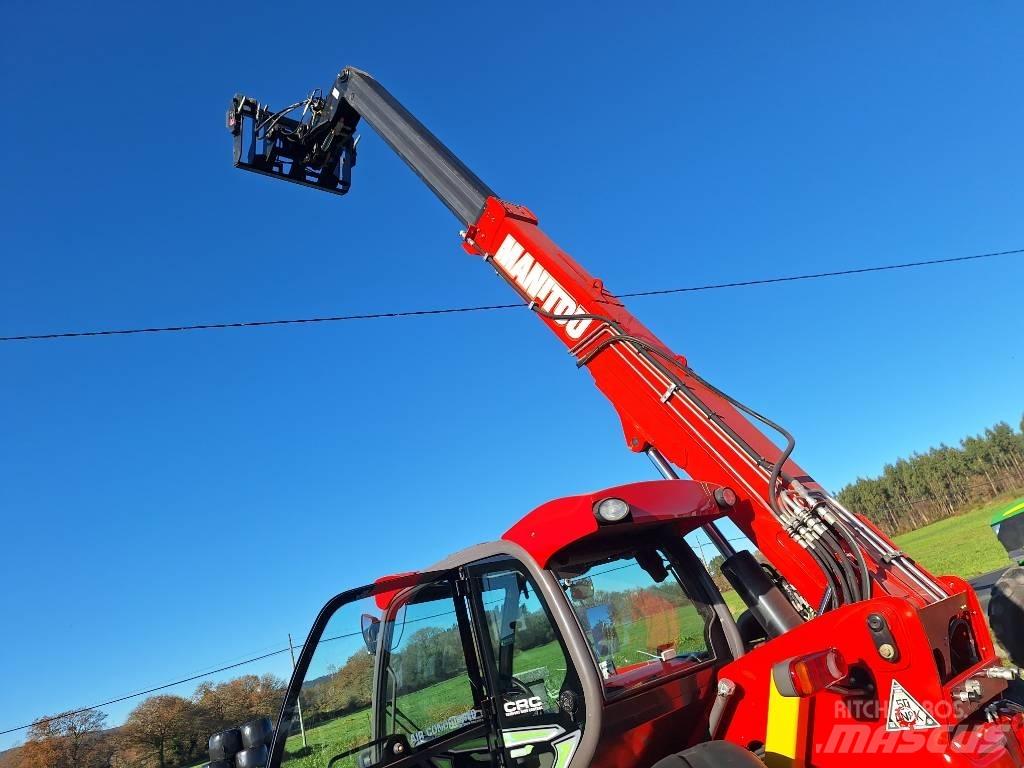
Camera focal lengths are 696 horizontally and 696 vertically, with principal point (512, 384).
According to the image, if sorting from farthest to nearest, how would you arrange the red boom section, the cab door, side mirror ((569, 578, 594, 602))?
1. the red boom section
2. side mirror ((569, 578, 594, 602))
3. the cab door

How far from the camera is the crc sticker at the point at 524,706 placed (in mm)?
2906

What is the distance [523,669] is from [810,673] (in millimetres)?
1145

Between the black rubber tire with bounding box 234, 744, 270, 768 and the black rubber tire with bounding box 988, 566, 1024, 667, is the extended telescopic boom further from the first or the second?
the black rubber tire with bounding box 234, 744, 270, 768

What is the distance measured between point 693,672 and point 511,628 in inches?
35.0

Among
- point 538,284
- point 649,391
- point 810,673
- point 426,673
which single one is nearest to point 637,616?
point 810,673

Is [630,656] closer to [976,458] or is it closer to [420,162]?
[420,162]

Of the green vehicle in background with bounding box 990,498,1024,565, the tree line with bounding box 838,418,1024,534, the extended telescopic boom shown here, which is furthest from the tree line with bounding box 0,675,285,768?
the tree line with bounding box 838,418,1024,534

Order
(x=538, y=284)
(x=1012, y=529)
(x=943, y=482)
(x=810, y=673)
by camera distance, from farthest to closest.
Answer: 1. (x=943, y=482)
2. (x=1012, y=529)
3. (x=538, y=284)
4. (x=810, y=673)

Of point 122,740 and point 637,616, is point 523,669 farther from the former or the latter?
point 122,740

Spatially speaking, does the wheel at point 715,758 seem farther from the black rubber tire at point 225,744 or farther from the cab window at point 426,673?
the black rubber tire at point 225,744

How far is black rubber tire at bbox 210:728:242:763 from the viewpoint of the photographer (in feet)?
8.93

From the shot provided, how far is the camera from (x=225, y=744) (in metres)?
2.74

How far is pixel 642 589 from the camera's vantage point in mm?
3332

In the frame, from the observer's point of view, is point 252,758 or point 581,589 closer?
point 252,758
